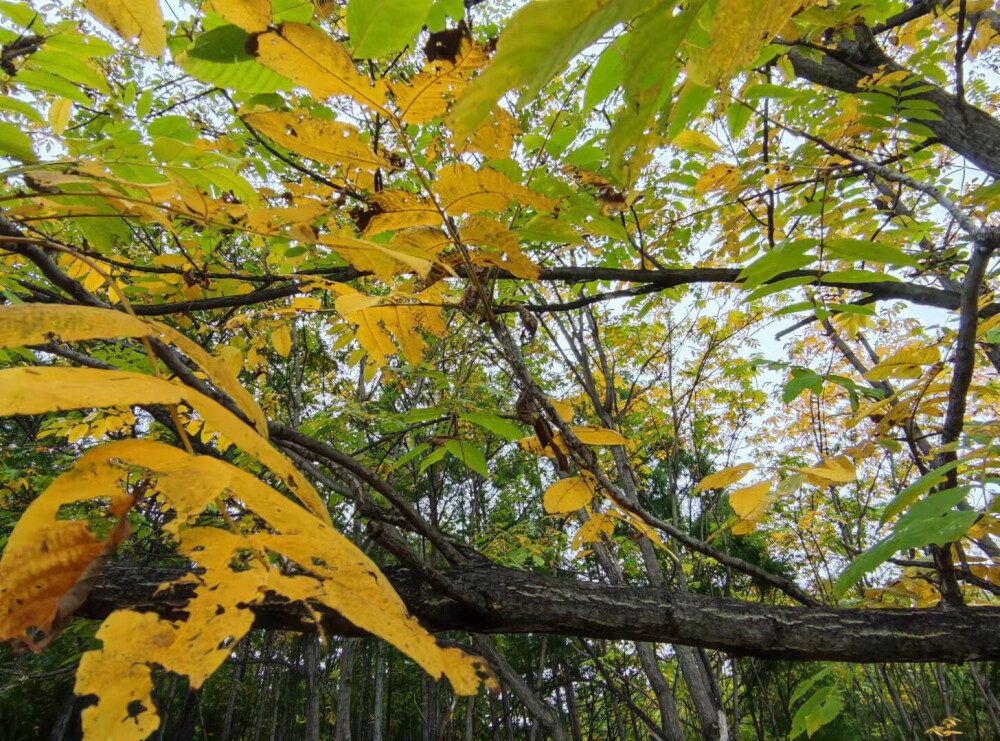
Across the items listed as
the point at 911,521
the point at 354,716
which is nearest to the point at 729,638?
the point at 911,521

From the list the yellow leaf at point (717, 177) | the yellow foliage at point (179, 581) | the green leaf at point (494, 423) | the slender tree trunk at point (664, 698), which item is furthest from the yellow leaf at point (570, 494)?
the slender tree trunk at point (664, 698)

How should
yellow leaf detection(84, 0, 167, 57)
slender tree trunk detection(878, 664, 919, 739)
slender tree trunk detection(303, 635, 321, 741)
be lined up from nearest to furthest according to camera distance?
yellow leaf detection(84, 0, 167, 57), slender tree trunk detection(878, 664, 919, 739), slender tree trunk detection(303, 635, 321, 741)

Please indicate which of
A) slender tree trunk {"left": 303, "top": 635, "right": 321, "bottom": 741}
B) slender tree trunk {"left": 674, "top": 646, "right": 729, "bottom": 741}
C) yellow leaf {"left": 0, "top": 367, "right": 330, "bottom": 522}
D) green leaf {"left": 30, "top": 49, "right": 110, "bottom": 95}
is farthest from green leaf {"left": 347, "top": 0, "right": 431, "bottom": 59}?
slender tree trunk {"left": 303, "top": 635, "right": 321, "bottom": 741}

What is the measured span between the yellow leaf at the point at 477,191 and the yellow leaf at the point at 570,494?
2.08 ft

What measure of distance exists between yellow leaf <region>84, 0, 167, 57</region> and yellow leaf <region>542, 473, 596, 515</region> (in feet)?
3.25

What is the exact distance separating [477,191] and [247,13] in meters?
0.30

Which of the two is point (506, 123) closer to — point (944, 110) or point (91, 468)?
point (91, 468)

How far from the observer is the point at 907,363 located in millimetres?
1399

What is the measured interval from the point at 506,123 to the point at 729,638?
1.15 metres

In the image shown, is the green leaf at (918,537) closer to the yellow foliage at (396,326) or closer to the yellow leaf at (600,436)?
the yellow leaf at (600,436)

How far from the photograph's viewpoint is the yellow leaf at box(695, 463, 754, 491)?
1.05 m

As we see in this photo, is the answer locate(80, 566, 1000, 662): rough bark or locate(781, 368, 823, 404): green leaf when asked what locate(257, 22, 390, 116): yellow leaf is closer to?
locate(80, 566, 1000, 662): rough bark

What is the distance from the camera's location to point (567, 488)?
1123mm

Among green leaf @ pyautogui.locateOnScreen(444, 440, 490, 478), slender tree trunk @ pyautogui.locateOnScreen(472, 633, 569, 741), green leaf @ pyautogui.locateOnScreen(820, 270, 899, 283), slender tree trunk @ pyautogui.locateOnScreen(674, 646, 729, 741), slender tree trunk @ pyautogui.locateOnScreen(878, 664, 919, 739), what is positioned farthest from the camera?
slender tree trunk @ pyautogui.locateOnScreen(878, 664, 919, 739)
